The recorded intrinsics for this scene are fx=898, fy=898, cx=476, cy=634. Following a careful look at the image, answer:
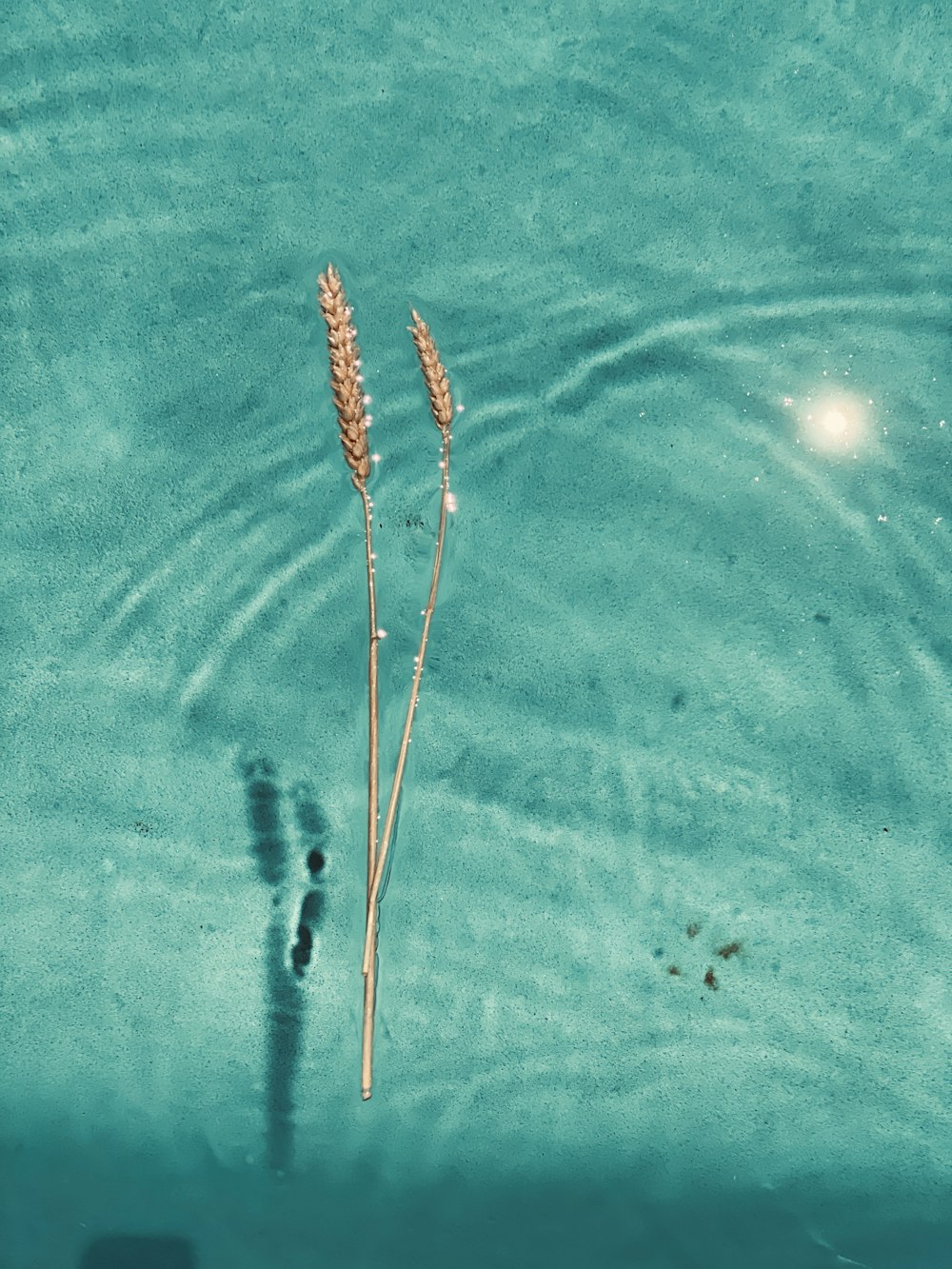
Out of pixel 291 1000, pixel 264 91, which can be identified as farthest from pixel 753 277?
pixel 291 1000

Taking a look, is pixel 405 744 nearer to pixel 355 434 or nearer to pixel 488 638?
pixel 488 638

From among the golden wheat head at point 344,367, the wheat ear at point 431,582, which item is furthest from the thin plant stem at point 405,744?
the golden wheat head at point 344,367

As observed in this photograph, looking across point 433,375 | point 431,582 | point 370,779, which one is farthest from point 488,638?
point 433,375

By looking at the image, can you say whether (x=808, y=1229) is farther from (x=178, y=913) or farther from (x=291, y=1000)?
(x=178, y=913)

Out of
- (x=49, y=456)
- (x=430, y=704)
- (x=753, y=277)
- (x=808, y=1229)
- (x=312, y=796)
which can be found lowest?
(x=808, y=1229)

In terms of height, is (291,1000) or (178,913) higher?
(178,913)

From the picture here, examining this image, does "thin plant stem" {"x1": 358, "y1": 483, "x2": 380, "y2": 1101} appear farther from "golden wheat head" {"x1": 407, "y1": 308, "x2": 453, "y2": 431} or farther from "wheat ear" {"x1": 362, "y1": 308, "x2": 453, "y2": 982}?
"golden wheat head" {"x1": 407, "y1": 308, "x2": 453, "y2": 431}
